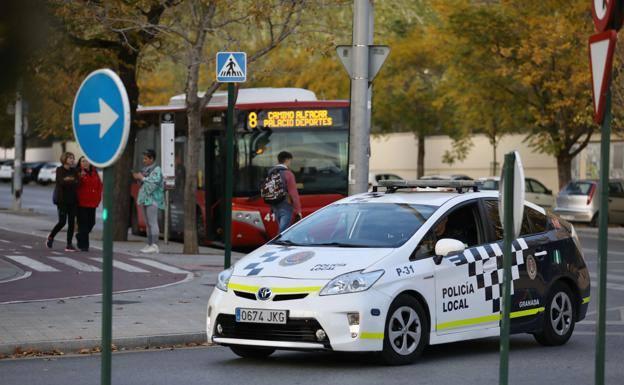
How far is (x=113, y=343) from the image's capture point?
470 inches

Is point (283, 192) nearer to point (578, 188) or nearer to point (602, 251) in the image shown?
point (602, 251)

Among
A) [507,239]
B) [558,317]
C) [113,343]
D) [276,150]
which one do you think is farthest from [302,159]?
[507,239]

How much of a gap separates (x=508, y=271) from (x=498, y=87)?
1437 inches

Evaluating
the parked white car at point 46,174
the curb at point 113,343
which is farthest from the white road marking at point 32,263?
the parked white car at point 46,174

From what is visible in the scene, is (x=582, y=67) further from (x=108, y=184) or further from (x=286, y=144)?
(x=108, y=184)

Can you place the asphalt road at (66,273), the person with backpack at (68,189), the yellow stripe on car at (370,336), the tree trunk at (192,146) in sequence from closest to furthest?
1. the yellow stripe on car at (370,336)
2. the asphalt road at (66,273)
3. the person with backpack at (68,189)
4. the tree trunk at (192,146)

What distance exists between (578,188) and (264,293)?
29.8 m

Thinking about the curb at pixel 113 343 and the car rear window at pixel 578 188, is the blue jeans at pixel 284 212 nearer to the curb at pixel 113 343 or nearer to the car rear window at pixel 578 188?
the curb at pixel 113 343

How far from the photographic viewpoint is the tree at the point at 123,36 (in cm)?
2230

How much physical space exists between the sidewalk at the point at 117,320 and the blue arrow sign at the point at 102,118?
4227 millimetres

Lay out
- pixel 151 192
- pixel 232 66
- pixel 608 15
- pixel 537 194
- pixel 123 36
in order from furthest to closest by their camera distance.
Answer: pixel 537 194, pixel 123 36, pixel 151 192, pixel 232 66, pixel 608 15

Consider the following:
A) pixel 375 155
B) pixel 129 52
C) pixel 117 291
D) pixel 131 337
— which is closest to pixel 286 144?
pixel 129 52

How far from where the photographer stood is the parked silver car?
38.8 meters

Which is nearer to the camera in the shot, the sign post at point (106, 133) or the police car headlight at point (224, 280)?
the sign post at point (106, 133)
